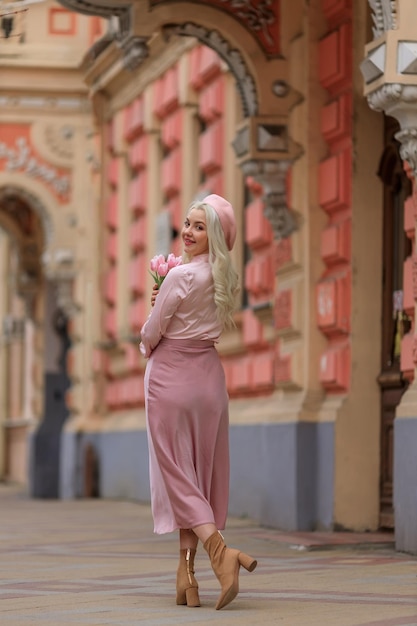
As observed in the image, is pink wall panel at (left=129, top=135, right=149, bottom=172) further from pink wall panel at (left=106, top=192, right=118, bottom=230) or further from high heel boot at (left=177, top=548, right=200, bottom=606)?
high heel boot at (left=177, top=548, right=200, bottom=606)

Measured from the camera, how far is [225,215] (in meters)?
8.33

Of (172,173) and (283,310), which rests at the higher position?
(172,173)

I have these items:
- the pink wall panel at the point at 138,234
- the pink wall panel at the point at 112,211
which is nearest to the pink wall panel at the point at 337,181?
the pink wall panel at the point at 138,234

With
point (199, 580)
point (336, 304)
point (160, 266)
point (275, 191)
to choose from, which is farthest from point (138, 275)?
point (160, 266)

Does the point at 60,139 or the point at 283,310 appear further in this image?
the point at 60,139

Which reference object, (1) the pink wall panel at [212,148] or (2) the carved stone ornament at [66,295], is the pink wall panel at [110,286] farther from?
(1) the pink wall panel at [212,148]

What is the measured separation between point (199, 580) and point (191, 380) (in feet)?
5.02

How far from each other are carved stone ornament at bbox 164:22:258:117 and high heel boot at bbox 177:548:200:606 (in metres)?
5.59

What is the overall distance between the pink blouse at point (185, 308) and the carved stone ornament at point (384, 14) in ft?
8.77

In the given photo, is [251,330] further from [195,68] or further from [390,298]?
[195,68]

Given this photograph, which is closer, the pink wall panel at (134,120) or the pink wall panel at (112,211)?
the pink wall panel at (134,120)

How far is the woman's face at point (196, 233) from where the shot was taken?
8281 millimetres

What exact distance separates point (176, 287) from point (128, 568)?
8.14 feet

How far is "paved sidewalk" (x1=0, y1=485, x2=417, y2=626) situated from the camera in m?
7.50
